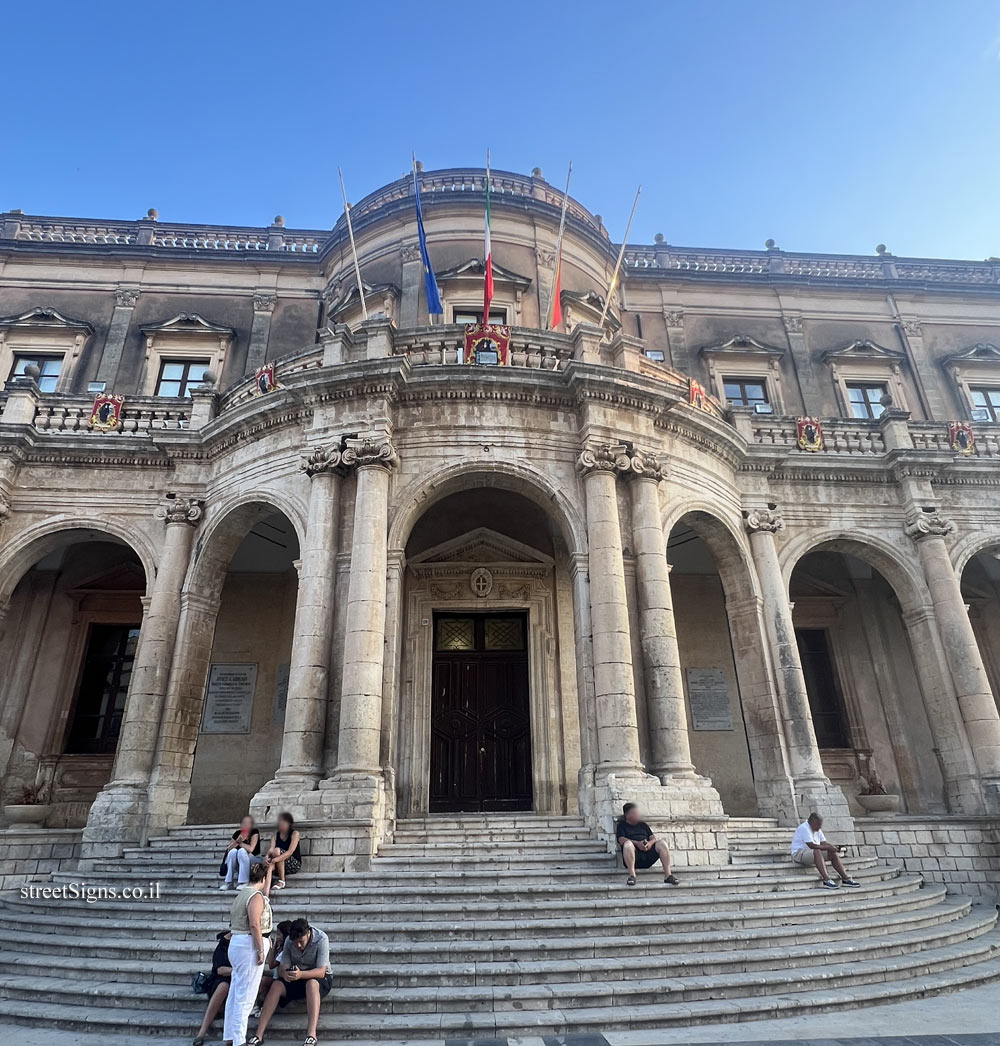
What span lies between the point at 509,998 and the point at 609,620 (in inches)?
220

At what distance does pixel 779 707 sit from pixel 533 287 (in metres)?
11.6

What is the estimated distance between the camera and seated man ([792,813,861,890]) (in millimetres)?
9453

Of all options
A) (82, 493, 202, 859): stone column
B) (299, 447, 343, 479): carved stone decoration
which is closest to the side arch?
(82, 493, 202, 859): stone column

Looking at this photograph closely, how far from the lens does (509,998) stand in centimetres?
617

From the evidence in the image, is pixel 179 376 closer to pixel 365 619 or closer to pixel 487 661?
pixel 487 661

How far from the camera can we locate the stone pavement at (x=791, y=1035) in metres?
5.52

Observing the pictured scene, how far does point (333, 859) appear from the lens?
8836mm

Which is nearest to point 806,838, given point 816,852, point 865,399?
point 816,852

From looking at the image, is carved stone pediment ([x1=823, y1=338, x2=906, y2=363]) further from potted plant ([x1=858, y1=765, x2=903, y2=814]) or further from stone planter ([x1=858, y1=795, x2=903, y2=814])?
stone planter ([x1=858, y1=795, x2=903, y2=814])

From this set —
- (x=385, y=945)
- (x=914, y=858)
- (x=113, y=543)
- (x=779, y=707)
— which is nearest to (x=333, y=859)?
(x=385, y=945)

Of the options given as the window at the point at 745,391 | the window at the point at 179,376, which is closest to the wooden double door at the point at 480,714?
the window at the point at 745,391

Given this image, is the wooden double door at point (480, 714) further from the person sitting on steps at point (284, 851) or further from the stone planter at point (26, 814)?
the stone planter at point (26, 814)

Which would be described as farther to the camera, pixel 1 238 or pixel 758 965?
pixel 1 238

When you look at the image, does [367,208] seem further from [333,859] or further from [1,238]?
[333,859]
